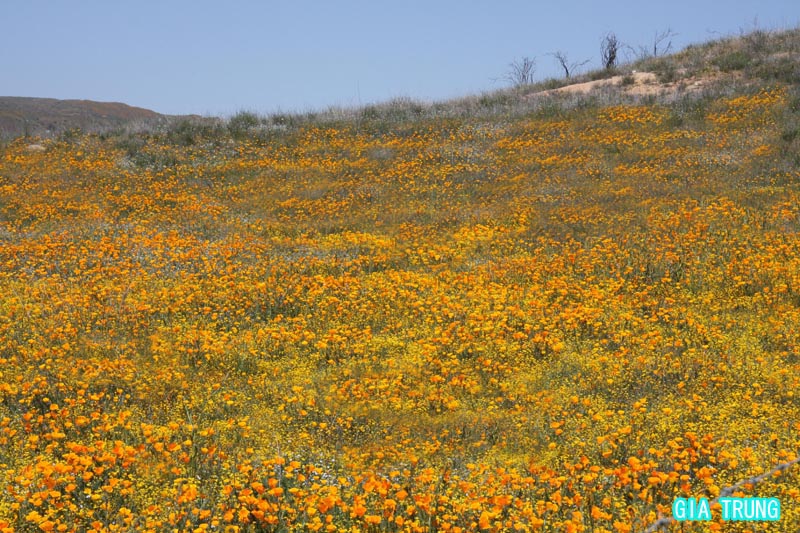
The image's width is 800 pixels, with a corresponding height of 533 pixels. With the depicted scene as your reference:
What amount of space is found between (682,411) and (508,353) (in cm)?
238

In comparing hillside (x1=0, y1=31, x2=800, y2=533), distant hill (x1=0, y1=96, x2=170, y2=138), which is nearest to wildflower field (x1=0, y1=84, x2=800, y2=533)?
hillside (x1=0, y1=31, x2=800, y2=533)

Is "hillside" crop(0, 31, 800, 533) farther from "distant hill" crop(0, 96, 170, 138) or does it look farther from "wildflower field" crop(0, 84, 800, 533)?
"distant hill" crop(0, 96, 170, 138)

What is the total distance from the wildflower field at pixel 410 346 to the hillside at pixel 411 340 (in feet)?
0.15

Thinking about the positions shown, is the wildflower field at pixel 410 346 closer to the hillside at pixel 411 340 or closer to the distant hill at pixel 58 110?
the hillside at pixel 411 340

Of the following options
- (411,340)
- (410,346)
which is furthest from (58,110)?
(410,346)

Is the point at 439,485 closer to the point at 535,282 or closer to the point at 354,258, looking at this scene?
the point at 535,282

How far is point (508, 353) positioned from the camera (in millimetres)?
8289

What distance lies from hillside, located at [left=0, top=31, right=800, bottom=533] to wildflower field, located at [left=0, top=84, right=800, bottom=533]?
46 millimetres

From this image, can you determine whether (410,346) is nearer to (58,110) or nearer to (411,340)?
(411,340)

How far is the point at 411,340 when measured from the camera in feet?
29.7

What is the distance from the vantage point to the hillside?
5066mm

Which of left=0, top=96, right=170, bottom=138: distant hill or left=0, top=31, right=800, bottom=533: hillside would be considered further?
left=0, top=96, right=170, bottom=138: distant hill

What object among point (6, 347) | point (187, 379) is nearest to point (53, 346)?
point (6, 347)

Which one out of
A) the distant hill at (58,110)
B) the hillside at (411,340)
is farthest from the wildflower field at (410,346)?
the distant hill at (58,110)
